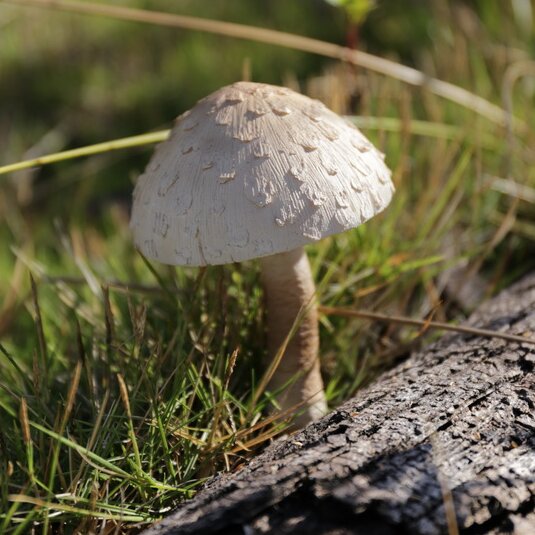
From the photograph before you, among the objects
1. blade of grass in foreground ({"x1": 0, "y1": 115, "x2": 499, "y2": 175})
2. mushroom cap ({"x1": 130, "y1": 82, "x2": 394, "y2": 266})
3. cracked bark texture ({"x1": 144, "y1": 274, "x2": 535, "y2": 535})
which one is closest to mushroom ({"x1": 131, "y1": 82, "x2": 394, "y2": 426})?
mushroom cap ({"x1": 130, "y1": 82, "x2": 394, "y2": 266})

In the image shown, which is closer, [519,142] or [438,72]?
[519,142]

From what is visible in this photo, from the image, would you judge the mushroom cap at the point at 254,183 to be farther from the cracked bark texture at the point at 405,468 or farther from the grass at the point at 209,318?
the cracked bark texture at the point at 405,468

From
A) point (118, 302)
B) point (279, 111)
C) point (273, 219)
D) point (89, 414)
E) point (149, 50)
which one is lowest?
point (89, 414)

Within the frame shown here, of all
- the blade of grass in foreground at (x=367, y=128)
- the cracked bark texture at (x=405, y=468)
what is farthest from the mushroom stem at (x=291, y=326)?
the blade of grass in foreground at (x=367, y=128)

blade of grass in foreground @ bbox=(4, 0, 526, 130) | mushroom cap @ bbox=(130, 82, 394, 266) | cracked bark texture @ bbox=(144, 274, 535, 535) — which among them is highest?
blade of grass in foreground @ bbox=(4, 0, 526, 130)

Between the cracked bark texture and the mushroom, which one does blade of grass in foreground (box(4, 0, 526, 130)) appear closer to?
the mushroom

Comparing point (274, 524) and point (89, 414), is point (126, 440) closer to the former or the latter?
point (89, 414)

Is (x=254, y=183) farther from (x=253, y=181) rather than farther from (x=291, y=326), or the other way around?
(x=291, y=326)

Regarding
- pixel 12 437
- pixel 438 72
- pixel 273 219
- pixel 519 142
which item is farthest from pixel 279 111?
pixel 438 72

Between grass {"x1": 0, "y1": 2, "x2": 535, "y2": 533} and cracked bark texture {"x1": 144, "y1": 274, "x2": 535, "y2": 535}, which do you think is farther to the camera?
grass {"x1": 0, "y1": 2, "x2": 535, "y2": 533}
